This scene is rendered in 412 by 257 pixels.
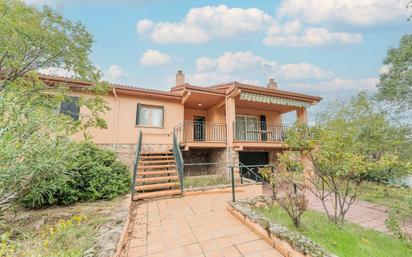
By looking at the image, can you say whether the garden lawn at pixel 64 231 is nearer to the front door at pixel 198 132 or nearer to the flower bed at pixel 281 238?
the flower bed at pixel 281 238

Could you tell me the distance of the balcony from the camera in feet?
31.5

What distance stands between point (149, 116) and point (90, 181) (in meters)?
5.22

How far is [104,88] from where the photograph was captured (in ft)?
23.9

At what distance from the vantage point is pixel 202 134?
12180 mm

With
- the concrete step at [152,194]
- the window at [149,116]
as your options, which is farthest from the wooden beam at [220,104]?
the concrete step at [152,194]

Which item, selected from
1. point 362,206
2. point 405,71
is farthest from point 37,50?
point 405,71

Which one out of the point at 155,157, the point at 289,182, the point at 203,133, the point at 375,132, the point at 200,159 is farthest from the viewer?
the point at 203,133

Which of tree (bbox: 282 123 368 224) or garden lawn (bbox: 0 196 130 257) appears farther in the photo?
tree (bbox: 282 123 368 224)

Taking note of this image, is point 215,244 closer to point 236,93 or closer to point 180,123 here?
point 236,93

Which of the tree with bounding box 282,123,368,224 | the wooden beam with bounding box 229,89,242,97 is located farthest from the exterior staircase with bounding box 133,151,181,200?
the wooden beam with bounding box 229,89,242,97

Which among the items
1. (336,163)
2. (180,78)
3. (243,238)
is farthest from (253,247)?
(180,78)

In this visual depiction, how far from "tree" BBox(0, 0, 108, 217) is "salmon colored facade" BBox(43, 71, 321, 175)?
2240mm

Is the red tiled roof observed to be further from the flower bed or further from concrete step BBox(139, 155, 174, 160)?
the flower bed

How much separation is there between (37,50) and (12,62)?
789mm
